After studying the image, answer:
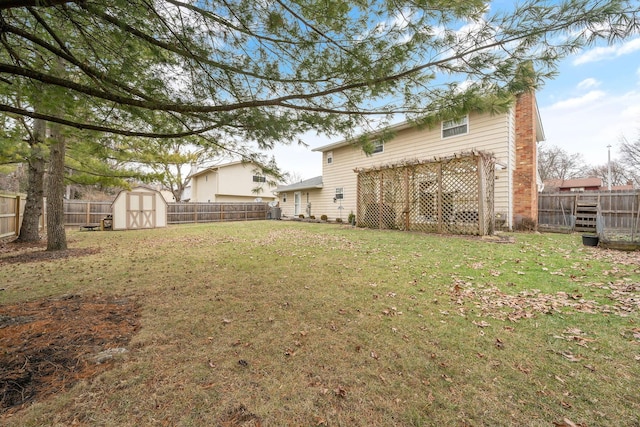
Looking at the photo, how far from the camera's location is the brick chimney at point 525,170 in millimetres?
10078

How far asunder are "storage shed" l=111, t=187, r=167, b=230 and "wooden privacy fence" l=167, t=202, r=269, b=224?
2971 millimetres

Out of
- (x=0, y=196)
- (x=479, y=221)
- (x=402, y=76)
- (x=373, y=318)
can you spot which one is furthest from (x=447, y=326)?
(x=0, y=196)

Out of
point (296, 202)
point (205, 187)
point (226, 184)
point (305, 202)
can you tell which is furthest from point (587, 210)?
point (205, 187)

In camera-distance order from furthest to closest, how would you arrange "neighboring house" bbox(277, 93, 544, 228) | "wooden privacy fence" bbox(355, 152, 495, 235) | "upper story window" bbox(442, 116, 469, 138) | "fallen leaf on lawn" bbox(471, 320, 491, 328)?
"upper story window" bbox(442, 116, 469, 138), "neighboring house" bbox(277, 93, 544, 228), "wooden privacy fence" bbox(355, 152, 495, 235), "fallen leaf on lawn" bbox(471, 320, 491, 328)

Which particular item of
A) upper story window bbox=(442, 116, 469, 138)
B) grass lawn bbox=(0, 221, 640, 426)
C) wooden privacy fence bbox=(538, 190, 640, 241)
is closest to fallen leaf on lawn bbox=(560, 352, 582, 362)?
grass lawn bbox=(0, 221, 640, 426)

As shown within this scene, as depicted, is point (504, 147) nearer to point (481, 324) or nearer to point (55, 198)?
point (481, 324)

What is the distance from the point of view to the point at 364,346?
8.51ft

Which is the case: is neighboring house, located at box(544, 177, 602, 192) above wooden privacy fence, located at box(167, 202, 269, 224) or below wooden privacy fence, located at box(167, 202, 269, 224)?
above

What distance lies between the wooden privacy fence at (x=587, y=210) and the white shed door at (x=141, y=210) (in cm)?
2021

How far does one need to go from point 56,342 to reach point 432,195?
10651 millimetres

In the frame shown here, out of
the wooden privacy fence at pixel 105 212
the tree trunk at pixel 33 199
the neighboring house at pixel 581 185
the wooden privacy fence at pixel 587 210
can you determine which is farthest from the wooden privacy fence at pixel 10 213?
the neighboring house at pixel 581 185

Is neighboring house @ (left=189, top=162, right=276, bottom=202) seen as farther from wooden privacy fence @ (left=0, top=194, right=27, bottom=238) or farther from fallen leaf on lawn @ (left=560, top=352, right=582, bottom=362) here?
fallen leaf on lawn @ (left=560, top=352, right=582, bottom=362)

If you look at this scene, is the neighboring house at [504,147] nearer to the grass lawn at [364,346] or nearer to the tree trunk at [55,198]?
the grass lawn at [364,346]

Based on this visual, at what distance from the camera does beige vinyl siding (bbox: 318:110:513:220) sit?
32.9ft
